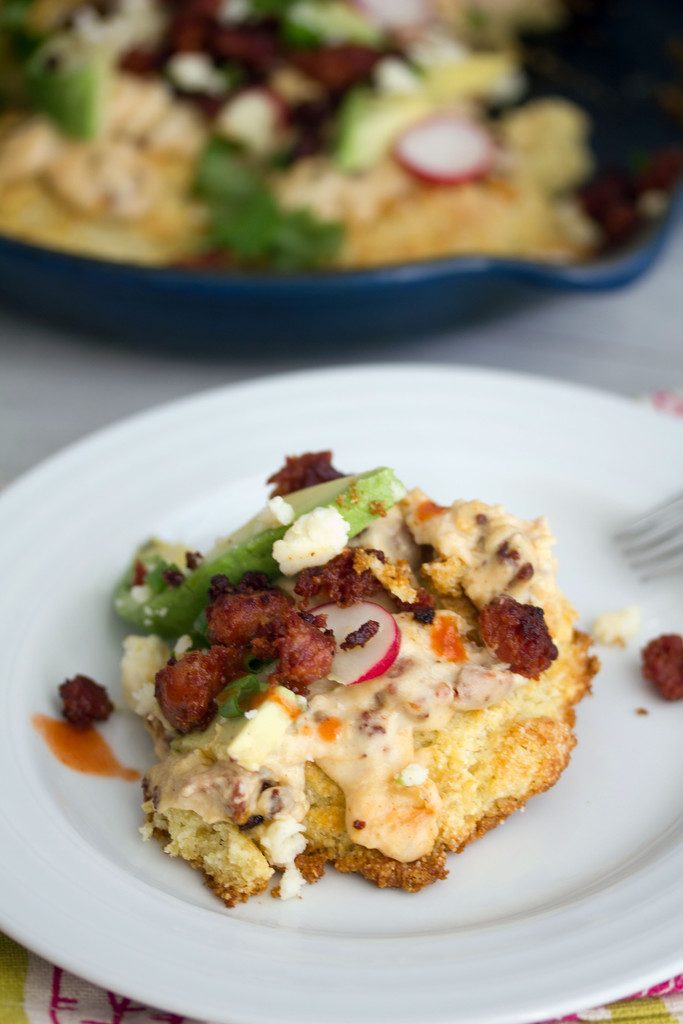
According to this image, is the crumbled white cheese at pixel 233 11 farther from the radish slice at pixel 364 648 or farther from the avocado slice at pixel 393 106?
the radish slice at pixel 364 648

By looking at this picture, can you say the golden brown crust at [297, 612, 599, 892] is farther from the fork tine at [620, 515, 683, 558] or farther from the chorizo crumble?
the fork tine at [620, 515, 683, 558]

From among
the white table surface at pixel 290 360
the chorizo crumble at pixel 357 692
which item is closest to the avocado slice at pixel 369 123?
the white table surface at pixel 290 360

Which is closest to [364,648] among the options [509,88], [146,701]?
[146,701]

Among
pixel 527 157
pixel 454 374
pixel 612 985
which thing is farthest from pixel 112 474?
pixel 527 157

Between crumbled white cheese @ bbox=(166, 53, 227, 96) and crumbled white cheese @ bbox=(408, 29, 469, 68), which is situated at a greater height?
crumbled white cheese @ bbox=(166, 53, 227, 96)

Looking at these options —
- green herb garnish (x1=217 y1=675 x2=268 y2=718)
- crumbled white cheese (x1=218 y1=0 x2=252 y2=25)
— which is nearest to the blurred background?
crumbled white cheese (x1=218 y1=0 x2=252 y2=25)

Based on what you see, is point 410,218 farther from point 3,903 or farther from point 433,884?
point 3,903

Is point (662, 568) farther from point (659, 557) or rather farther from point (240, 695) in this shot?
point (240, 695)
